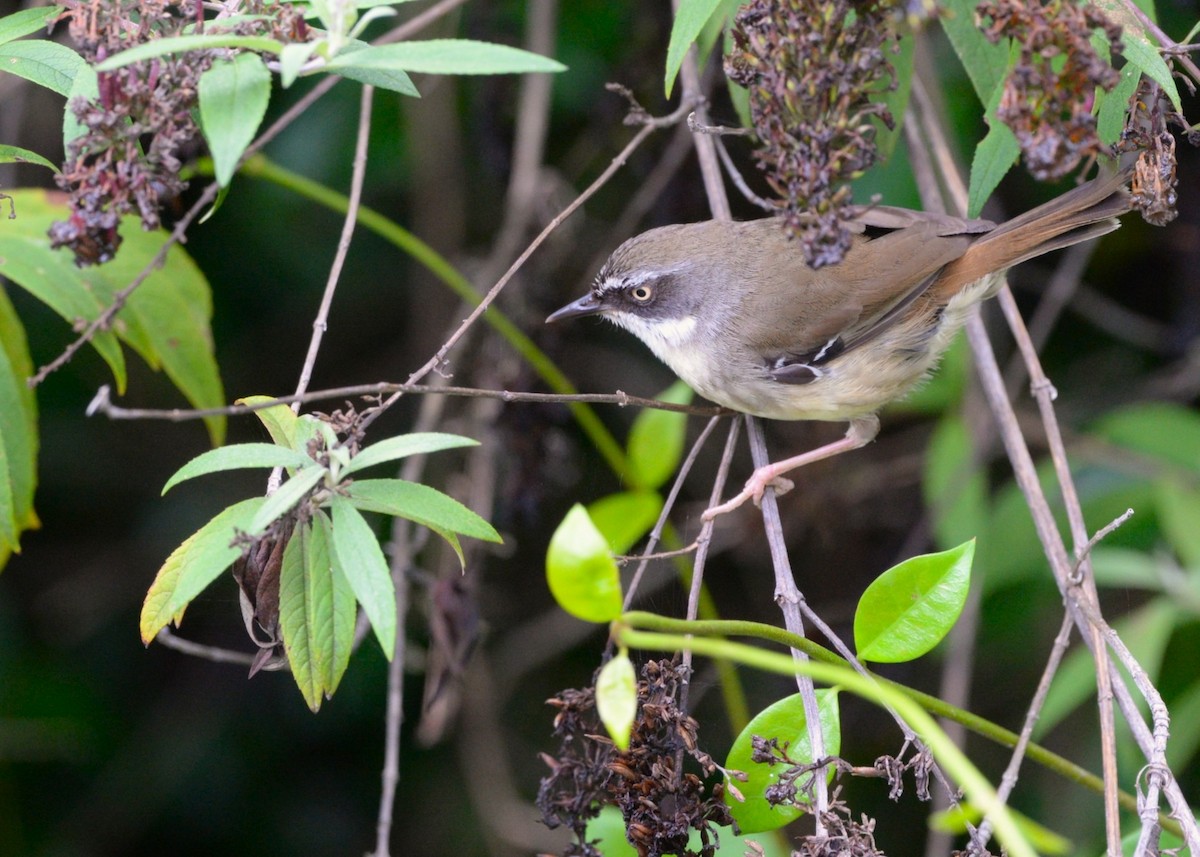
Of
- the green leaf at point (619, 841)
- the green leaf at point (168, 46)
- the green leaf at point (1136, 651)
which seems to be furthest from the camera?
the green leaf at point (1136, 651)

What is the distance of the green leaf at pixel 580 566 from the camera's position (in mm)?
1564

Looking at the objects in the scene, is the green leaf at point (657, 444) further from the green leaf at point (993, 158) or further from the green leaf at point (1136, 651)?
the green leaf at point (1136, 651)

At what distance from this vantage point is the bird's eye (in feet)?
11.6

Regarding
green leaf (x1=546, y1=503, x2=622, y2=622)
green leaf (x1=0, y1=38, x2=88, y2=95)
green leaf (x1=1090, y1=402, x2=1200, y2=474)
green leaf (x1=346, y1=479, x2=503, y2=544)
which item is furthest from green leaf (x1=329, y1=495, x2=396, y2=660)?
green leaf (x1=1090, y1=402, x2=1200, y2=474)

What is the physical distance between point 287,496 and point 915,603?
1148 mm

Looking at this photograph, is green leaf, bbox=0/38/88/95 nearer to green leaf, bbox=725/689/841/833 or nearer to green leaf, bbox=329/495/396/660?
green leaf, bbox=329/495/396/660

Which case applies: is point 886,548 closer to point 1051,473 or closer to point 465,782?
point 1051,473

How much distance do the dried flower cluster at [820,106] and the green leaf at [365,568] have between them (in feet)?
2.92

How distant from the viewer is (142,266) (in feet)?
9.84

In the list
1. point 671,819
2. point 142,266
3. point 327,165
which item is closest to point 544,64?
point 671,819

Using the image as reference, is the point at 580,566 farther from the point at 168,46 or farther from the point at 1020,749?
the point at 1020,749

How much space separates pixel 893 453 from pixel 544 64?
4.01 m

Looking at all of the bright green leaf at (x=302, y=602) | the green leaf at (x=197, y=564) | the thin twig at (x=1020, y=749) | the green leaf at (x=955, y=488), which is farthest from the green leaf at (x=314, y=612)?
the green leaf at (x=955, y=488)

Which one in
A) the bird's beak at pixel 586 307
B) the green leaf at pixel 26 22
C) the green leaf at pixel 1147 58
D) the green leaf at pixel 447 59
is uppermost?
the green leaf at pixel 26 22
